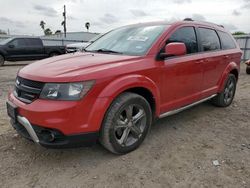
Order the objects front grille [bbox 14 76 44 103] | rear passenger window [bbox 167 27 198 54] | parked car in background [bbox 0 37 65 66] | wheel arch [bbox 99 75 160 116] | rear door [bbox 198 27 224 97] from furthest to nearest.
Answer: parked car in background [bbox 0 37 65 66]
rear door [bbox 198 27 224 97]
rear passenger window [bbox 167 27 198 54]
wheel arch [bbox 99 75 160 116]
front grille [bbox 14 76 44 103]

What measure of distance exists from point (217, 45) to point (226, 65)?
0.50 meters

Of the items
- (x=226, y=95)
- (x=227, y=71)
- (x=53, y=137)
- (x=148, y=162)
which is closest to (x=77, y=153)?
(x=53, y=137)

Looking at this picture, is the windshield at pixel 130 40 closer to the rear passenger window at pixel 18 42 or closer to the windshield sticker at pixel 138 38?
the windshield sticker at pixel 138 38

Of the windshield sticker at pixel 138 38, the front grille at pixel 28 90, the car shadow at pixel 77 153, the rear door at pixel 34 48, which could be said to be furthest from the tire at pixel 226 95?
the rear door at pixel 34 48

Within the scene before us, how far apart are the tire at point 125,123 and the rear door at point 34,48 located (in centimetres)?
1345

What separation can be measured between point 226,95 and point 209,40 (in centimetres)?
146

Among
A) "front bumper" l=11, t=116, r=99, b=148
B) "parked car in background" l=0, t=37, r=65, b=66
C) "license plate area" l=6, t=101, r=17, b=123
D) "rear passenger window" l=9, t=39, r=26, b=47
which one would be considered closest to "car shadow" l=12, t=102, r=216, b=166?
"front bumper" l=11, t=116, r=99, b=148

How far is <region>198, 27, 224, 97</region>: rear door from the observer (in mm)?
4531

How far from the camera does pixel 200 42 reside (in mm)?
4461

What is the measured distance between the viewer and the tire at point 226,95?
17.7 ft

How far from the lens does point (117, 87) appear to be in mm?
2996

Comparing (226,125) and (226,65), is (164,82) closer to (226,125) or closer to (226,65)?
(226,125)

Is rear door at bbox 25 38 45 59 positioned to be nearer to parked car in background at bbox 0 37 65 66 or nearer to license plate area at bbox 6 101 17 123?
parked car in background at bbox 0 37 65 66

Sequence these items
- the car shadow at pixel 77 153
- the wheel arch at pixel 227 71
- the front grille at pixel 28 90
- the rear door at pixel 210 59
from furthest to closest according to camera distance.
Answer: the wheel arch at pixel 227 71
the rear door at pixel 210 59
the car shadow at pixel 77 153
the front grille at pixel 28 90
